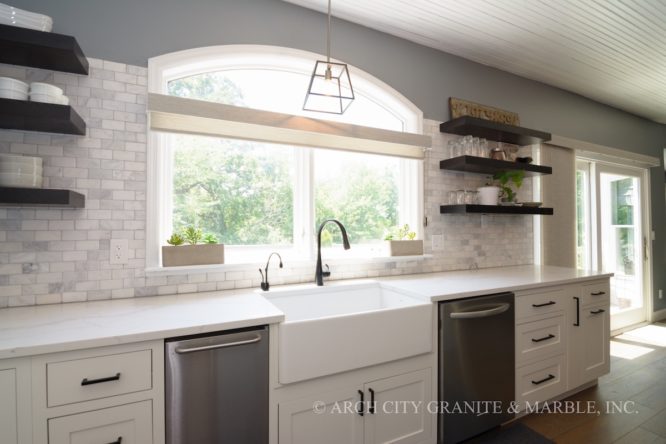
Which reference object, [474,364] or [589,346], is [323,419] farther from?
[589,346]

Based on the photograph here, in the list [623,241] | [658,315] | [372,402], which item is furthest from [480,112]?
[658,315]

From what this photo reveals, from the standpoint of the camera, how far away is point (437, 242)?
2.75m

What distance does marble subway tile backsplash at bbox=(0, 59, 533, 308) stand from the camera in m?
1.55

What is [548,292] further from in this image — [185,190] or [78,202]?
[78,202]

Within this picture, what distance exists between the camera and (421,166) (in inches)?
104

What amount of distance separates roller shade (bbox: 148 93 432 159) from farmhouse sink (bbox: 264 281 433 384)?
98cm

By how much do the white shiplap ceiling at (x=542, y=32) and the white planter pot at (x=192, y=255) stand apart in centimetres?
173

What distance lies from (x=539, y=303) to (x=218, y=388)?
6.90 feet

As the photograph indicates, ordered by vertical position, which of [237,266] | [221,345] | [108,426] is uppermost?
[237,266]

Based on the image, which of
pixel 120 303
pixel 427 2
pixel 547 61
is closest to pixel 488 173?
pixel 547 61

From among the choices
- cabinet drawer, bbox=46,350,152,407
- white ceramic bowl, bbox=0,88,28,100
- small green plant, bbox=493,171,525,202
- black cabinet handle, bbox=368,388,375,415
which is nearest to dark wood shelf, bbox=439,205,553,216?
small green plant, bbox=493,171,525,202

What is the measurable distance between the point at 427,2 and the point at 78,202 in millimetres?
2399

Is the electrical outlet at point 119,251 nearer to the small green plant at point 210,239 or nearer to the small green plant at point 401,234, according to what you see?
the small green plant at point 210,239

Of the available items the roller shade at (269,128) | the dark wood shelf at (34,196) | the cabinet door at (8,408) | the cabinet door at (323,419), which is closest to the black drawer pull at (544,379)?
the cabinet door at (323,419)
